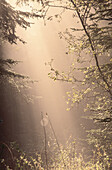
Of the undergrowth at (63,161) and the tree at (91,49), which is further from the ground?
the tree at (91,49)

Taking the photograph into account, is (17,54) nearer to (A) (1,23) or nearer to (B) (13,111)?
(B) (13,111)

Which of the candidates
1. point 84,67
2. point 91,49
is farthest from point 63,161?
point 84,67

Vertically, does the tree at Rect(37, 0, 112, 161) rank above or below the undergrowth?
above

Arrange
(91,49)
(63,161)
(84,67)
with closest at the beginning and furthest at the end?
(63,161)
(91,49)
(84,67)

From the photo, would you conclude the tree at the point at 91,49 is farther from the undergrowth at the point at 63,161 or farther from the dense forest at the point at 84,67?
the undergrowth at the point at 63,161

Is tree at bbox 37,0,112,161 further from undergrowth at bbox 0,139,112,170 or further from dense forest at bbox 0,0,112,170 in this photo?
undergrowth at bbox 0,139,112,170

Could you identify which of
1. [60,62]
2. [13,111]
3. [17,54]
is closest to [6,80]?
[13,111]

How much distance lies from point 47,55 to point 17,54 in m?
5.98

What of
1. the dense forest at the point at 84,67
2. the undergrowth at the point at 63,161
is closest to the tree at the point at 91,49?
the dense forest at the point at 84,67

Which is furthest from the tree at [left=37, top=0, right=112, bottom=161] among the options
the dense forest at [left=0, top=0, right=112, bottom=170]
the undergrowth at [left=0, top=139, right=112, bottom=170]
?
the undergrowth at [left=0, top=139, right=112, bottom=170]

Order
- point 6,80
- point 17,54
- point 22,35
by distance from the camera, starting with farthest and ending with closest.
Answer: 1. point 22,35
2. point 17,54
3. point 6,80

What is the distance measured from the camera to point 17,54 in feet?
88.3

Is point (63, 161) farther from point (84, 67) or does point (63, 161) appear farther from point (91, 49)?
point (84, 67)

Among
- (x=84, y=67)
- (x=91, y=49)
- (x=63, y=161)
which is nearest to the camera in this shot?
(x=63, y=161)
